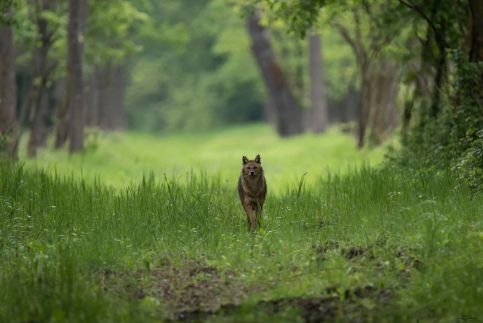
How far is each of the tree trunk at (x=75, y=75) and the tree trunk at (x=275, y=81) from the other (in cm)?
1255

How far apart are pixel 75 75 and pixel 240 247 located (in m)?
14.7

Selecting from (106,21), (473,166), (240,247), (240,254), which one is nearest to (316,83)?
(106,21)

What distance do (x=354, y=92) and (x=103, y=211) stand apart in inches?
2042

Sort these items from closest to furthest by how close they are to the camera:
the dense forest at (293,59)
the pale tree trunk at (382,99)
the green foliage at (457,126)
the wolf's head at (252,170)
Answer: the wolf's head at (252,170), the green foliage at (457,126), the dense forest at (293,59), the pale tree trunk at (382,99)

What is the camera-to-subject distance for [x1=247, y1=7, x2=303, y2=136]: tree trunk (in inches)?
1383

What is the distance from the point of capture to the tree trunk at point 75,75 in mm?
21828

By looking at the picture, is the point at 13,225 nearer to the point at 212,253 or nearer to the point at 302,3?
the point at 212,253

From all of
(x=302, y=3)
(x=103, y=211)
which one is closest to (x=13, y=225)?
(x=103, y=211)

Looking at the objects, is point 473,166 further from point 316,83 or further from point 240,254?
point 316,83

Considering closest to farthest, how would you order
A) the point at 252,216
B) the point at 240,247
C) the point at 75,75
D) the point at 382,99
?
the point at 240,247, the point at 252,216, the point at 75,75, the point at 382,99

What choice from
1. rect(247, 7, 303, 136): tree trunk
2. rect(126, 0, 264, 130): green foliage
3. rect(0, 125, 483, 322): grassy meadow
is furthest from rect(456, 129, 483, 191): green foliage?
rect(126, 0, 264, 130): green foliage

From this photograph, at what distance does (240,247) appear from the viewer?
358 inches

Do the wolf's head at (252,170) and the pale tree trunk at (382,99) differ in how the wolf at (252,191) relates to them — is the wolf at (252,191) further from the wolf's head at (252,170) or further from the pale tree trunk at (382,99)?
the pale tree trunk at (382,99)

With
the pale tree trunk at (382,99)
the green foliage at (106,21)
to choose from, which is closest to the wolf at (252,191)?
the pale tree trunk at (382,99)
